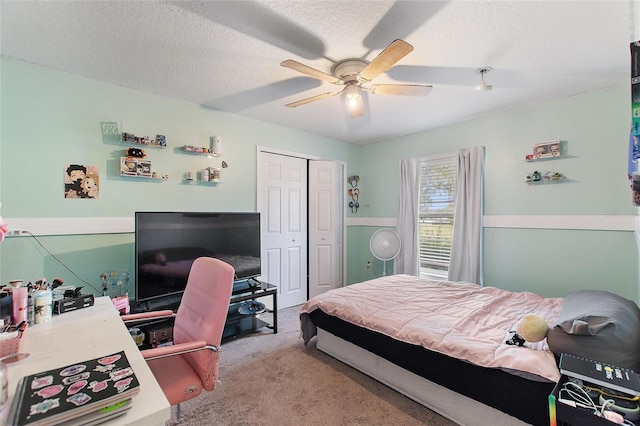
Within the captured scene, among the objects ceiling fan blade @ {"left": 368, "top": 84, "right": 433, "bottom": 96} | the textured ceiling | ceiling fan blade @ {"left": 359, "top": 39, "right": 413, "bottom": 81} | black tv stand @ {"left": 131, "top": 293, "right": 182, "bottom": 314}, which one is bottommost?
black tv stand @ {"left": 131, "top": 293, "right": 182, "bottom": 314}

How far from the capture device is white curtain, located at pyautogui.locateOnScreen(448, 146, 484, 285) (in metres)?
3.46

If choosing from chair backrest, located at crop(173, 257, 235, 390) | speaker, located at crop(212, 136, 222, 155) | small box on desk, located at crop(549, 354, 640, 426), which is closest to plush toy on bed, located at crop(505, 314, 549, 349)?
small box on desk, located at crop(549, 354, 640, 426)

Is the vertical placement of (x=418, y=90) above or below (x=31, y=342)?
above

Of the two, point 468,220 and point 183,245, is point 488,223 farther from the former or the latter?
point 183,245

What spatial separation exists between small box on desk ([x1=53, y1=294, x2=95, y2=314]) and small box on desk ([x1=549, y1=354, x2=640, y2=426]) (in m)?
2.41

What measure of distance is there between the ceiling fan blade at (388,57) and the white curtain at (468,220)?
2.18m

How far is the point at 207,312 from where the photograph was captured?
4.60ft

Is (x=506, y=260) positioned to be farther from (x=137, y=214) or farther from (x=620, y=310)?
(x=137, y=214)

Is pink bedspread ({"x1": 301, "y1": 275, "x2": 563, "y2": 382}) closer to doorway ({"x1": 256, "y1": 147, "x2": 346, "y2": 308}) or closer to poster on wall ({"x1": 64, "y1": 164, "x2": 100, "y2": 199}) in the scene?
doorway ({"x1": 256, "y1": 147, "x2": 346, "y2": 308})

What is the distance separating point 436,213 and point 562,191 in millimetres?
1392

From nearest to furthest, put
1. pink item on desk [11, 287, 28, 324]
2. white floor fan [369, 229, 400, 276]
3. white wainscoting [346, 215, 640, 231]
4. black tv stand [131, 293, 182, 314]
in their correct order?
pink item on desk [11, 287, 28, 324] < black tv stand [131, 293, 182, 314] < white wainscoting [346, 215, 640, 231] < white floor fan [369, 229, 400, 276]

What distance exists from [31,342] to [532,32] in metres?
3.20

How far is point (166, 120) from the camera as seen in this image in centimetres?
291

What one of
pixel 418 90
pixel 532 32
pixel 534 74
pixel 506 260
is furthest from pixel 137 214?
pixel 506 260
